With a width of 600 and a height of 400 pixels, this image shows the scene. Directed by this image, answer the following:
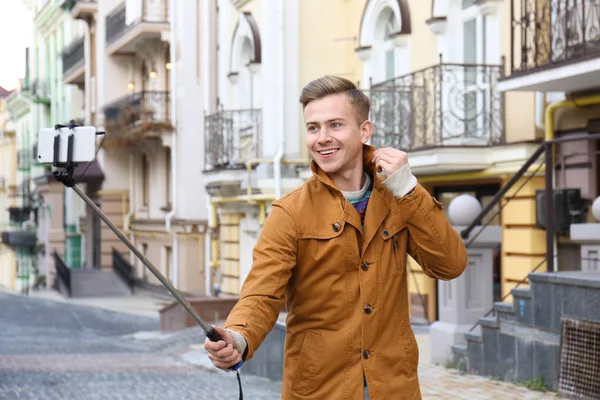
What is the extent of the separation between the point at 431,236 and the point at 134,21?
27044 millimetres

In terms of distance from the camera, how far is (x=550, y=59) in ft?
37.1

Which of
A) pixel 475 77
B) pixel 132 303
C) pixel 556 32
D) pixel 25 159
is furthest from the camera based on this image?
pixel 25 159

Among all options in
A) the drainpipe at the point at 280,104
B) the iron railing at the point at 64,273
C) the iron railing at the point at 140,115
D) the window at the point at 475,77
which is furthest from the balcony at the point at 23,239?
the window at the point at 475,77

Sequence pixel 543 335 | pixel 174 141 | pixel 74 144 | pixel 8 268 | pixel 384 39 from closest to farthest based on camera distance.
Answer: pixel 74 144
pixel 543 335
pixel 384 39
pixel 174 141
pixel 8 268

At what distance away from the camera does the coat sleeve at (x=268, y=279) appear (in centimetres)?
372

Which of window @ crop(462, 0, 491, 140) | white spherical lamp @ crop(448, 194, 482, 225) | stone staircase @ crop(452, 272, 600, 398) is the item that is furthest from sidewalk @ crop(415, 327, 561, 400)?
window @ crop(462, 0, 491, 140)

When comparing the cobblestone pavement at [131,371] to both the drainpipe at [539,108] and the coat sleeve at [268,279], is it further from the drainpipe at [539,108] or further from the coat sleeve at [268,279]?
the coat sleeve at [268,279]

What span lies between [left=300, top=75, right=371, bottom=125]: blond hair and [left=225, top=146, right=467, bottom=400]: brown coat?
280mm

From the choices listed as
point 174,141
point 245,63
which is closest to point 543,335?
point 245,63

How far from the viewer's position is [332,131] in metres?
3.88

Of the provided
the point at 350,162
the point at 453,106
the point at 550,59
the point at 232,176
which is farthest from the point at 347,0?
the point at 350,162

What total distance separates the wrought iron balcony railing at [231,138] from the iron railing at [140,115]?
6.17 metres

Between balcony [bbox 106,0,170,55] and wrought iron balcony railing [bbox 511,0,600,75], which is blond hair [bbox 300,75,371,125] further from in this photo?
balcony [bbox 106,0,170,55]

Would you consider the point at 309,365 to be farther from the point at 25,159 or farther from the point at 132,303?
the point at 25,159
